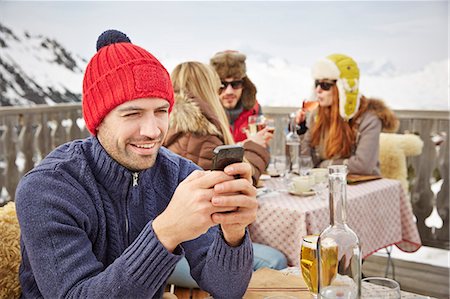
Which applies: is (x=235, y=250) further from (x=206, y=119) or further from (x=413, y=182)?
(x=413, y=182)

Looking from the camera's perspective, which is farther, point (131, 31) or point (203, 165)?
point (131, 31)

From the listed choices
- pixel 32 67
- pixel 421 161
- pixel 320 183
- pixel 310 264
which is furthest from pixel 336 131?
pixel 32 67

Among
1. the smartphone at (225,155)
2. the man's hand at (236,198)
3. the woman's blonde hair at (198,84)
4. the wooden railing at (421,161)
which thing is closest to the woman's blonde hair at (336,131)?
the woman's blonde hair at (198,84)

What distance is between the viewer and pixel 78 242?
1.20 m

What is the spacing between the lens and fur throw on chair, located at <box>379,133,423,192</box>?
3895 mm

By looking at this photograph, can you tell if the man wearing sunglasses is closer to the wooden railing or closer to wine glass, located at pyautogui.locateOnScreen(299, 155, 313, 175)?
wine glass, located at pyautogui.locateOnScreen(299, 155, 313, 175)

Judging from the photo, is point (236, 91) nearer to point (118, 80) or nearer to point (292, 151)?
point (292, 151)

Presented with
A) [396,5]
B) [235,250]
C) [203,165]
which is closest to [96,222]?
[235,250]

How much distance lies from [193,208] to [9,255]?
0.62 meters

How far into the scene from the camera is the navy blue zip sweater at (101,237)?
3.72 ft

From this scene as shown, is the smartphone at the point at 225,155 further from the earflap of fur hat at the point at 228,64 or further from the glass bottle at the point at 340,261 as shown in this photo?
the earflap of fur hat at the point at 228,64

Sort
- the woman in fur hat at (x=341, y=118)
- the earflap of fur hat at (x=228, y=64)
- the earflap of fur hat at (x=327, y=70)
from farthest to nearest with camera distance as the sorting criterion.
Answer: the earflap of fur hat at (x=228, y=64), the earflap of fur hat at (x=327, y=70), the woman in fur hat at (x=341, y=118)

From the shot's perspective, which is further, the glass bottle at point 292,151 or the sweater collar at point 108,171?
the glass bottle at point 292,151

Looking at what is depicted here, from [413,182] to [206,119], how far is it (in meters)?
2.50
